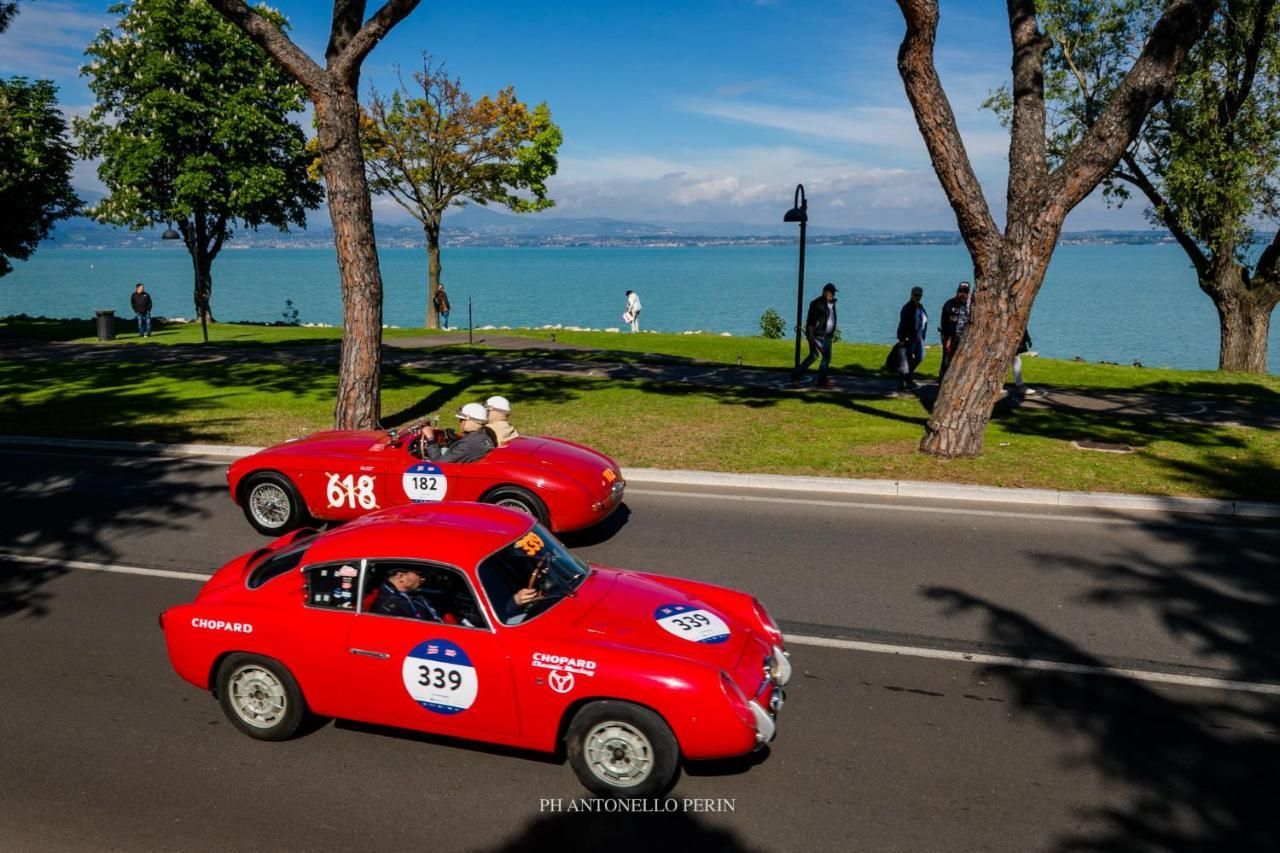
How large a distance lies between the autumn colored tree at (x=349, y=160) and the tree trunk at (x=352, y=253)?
2 centimetres

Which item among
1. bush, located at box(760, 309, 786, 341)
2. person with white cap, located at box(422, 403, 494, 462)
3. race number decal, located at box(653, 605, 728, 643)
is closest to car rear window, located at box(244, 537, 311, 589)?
race number decal, located at box(653, 605, 728, 643)

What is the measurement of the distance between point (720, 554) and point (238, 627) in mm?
5004

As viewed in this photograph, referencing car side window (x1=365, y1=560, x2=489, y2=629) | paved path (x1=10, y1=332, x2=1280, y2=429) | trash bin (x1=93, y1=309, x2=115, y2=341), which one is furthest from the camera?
trash bin (x1=93, y1=309, x2=115, y2=341)

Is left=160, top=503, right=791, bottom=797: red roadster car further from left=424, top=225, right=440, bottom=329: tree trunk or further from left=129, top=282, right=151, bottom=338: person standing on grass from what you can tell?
left=424, top=225, right=440, bottom=329: tree trunk

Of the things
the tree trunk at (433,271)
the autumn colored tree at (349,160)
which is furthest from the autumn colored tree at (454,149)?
the autumn colored tree at (349,160)

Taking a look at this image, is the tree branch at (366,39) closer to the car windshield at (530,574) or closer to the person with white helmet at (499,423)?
the person with white helmet at (499,423)

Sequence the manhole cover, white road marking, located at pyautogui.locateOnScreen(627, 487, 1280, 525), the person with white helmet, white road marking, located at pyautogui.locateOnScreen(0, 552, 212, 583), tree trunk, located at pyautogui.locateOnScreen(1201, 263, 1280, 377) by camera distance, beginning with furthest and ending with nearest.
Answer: tree trunk, located at pyautogui.locateOnScreen(1201, 263, 1280, 377) → the manhole cover → white road marking, located at pyautogui.locateOnScreen(627, 487, 1280, 525) → the person with white helmet → white road marking, located at pyautogui.locateOnScreen(0, 552, 212, 583)

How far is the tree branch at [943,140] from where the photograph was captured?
1248 centimetres

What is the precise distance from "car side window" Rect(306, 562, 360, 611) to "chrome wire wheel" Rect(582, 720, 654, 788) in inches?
70.2

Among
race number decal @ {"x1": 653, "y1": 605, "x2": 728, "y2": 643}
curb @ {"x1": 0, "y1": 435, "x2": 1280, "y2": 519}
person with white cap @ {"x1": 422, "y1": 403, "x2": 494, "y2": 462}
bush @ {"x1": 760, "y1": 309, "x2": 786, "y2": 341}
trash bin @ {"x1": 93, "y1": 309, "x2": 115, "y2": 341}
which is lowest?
curb @ {"x1": 0, "y1": 435, "x2": 1280, "y2": 519}

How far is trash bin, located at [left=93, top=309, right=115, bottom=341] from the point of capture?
28.2m

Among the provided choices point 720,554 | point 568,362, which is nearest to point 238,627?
point 720,554

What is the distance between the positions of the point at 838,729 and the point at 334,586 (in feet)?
11.3

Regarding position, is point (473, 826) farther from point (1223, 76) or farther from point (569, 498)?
point (1223, 76)
